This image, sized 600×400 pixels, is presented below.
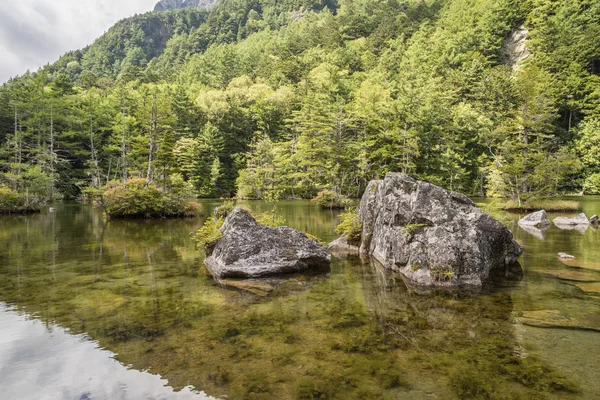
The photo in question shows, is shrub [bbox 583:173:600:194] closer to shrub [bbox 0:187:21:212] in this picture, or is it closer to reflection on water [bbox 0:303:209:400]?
reflection on water [bbox 0:303:209:400]

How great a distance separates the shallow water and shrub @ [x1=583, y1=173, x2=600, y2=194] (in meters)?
48.3

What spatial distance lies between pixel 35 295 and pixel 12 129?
47.6 m

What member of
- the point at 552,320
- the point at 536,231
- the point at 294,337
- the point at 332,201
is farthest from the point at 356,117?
the point at 294,337

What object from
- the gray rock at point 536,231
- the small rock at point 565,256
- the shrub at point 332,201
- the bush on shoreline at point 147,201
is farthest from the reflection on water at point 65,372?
the shrub at point 332,201

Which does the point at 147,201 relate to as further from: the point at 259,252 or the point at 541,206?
the point at 541,206

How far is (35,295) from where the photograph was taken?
23.3ft

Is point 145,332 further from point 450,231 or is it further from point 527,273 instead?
point 527,273

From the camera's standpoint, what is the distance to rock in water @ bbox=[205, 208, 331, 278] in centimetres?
866

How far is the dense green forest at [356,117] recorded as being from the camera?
113 ft

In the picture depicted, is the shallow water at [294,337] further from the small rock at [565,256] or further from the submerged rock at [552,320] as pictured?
the small rock at [565,256]

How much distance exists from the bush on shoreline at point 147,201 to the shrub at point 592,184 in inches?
1970

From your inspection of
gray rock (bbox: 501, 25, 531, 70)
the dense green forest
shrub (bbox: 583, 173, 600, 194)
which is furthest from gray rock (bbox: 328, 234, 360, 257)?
gray rock (bbox: 501, 25, 531, 70)

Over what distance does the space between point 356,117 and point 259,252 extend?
35.7 m

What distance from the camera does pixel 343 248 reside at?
1224 centimetres
